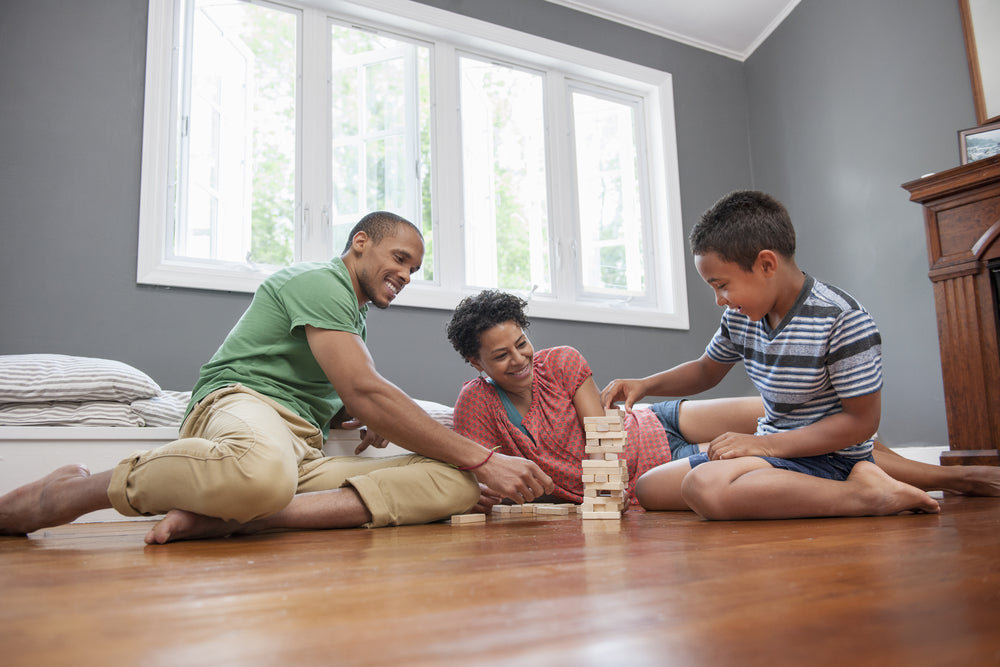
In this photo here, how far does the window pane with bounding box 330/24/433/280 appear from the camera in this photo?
3.38m

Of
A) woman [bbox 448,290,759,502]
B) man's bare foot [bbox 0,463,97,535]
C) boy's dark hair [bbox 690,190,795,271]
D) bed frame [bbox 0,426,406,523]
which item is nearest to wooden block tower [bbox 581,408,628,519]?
woman [bbox 448,290,759,502]

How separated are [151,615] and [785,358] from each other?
1351mm

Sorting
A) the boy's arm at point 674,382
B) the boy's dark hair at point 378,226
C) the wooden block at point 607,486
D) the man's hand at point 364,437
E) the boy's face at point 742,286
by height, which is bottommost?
the wooden block at point 607,486

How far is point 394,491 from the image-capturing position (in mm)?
1579

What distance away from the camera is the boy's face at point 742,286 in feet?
5.15

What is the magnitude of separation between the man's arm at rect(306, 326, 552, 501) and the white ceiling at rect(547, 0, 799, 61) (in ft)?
10.1

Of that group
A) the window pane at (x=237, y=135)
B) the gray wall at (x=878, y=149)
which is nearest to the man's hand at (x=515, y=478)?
the window pane at (x=237, y=135)

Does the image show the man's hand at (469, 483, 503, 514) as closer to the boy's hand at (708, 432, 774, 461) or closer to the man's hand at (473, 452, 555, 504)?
the man's hand at (473, 452, 555, 504)

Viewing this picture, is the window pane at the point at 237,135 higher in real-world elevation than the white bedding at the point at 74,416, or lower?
higher

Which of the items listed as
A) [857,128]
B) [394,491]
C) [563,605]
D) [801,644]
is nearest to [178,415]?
[394,491]

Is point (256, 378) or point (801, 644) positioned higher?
point (256, 378)

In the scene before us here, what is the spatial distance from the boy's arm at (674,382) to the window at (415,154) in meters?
1.53

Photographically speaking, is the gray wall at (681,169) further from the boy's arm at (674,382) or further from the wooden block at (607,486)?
the wooden block at (607,486)

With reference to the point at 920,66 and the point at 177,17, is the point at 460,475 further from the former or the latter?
the point at 920,66
